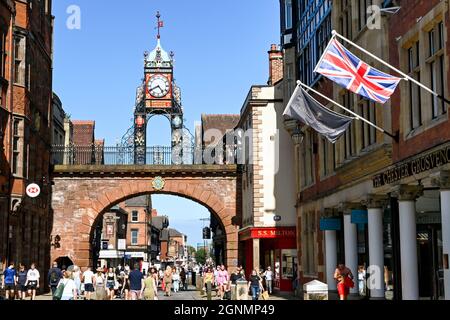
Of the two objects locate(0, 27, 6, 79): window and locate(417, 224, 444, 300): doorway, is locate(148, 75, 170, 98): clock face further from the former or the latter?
locate(417, 224, 444, 300): doorway

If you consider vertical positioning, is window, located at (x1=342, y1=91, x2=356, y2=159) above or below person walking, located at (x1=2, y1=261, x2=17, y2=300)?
above

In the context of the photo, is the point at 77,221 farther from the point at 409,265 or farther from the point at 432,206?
the point at 409,265

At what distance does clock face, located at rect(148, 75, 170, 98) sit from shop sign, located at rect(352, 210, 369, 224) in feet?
119

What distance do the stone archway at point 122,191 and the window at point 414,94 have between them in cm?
2720

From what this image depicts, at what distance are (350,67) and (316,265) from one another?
16215 mm

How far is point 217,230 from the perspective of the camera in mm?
64938

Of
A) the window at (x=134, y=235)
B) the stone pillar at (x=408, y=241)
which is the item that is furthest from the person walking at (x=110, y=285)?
the window at (x=134, y=235)

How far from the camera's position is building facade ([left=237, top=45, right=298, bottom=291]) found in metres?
38.7

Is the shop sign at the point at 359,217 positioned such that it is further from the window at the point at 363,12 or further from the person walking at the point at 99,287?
the person walking at the point at 99,287

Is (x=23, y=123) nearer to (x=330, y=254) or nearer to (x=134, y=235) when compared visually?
(x=330, y=254)

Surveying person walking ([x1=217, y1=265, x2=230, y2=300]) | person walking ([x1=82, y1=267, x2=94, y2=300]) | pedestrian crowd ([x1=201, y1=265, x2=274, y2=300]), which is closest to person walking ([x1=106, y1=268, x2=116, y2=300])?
person walking ([x1=82, y1=267, x2=94, y2=300])

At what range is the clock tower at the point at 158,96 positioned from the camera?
184ft

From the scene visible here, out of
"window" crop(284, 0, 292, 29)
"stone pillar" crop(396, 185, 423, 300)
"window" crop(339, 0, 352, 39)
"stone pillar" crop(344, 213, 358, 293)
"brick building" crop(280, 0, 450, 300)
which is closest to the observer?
"brick building" crop(280, 0, 450, 300)

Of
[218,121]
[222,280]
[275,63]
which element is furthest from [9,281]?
[218,121]
